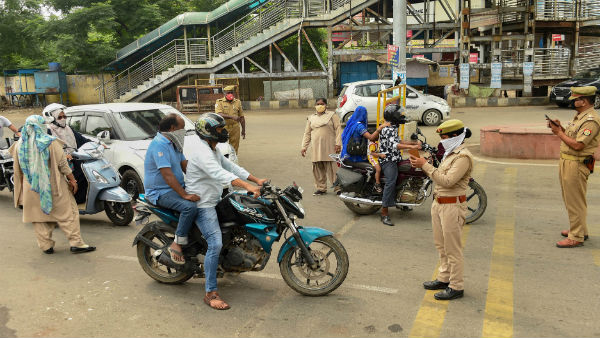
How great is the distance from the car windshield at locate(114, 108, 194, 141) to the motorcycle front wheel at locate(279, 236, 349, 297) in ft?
14.0

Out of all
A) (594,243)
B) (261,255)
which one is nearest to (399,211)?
(594,243)

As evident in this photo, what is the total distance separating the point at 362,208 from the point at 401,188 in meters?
0.71

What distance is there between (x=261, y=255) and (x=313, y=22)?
862 inches

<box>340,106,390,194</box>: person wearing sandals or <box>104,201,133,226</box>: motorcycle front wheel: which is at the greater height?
<box>340,106,390,194</box>: person wearing sandals

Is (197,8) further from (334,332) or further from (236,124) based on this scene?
(334,332)

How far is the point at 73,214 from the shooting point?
20.9 ft

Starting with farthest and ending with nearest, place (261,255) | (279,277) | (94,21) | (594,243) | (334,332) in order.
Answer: (94,21) → (594,243) → (279,277) → (261,255) → (334,332)

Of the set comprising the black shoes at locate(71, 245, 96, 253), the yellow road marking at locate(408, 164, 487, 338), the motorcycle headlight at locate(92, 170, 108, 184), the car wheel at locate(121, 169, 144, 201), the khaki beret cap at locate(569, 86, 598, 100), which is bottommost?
the yellow road marking at locate(408, 164, 487, 338)

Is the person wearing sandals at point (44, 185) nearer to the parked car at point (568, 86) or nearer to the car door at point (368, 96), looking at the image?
the car door at point (368, 96)

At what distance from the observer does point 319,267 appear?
477 centimetres

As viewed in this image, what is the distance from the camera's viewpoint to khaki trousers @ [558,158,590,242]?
606cm

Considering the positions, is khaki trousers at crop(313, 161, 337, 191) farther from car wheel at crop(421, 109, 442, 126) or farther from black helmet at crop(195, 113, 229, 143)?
car wheel at crop(421, 109, 442, 126)

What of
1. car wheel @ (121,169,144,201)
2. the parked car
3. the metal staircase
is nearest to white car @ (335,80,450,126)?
the parked car

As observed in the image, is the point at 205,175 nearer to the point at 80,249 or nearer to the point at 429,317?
the point at 429,317
